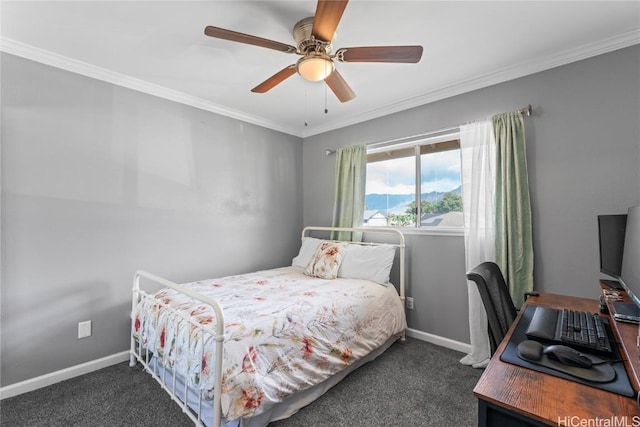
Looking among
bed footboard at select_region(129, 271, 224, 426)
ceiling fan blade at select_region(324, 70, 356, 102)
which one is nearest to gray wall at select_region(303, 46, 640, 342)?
ceiling fan blade at select_region(324, 70, 356, 102)

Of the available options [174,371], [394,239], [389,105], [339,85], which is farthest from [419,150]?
[174,371]

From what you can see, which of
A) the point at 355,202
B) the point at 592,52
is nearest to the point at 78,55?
the point at 355,202

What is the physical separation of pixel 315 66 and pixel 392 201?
1.90 meters

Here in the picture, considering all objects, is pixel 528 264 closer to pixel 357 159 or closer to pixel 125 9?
pixel 357 159

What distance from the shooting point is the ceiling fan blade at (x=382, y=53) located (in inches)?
62.8

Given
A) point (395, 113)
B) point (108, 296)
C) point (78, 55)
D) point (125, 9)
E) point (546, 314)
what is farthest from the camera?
point (395, 113)

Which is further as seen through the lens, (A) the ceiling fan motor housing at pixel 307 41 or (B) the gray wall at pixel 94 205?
(B) the gray wall at pixel 94 205

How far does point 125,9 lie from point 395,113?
2452 mm

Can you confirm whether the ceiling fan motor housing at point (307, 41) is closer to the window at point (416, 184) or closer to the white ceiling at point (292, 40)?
the white ceiling at point (292, 40)

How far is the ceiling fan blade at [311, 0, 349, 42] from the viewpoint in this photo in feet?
4.28

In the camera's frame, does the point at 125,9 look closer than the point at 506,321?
No

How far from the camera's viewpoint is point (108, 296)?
2406 millimetres

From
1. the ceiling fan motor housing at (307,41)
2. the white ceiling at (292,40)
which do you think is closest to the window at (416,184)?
the white ceiling at (292,40)

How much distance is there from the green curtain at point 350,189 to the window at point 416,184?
6.1 inches
